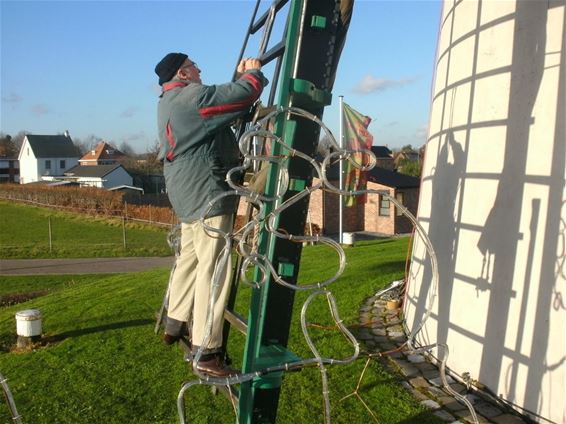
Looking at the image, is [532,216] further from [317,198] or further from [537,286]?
[317,198]

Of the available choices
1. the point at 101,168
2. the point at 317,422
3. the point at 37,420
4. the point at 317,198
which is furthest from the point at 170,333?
the point at 101,168

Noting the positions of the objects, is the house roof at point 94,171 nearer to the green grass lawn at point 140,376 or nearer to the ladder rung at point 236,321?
Result: the green grass lawn at point 140,376

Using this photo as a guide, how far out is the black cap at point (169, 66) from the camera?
3336 mm

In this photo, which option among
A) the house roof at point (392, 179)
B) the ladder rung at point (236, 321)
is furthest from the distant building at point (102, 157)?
the ladder rung at point (236, 321)

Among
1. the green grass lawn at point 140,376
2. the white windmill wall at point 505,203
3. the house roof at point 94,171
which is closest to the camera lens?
the white windmill wall at point 505,203

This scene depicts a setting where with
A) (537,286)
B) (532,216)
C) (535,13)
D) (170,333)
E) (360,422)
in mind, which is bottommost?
(360,422)

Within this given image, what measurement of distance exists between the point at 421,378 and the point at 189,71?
3.04 metres

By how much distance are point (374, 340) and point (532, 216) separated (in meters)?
2.31

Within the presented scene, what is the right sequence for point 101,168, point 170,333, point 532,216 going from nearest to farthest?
point 170,333
point 532,216
point 101,168

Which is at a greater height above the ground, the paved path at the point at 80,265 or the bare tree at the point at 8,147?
the bare tree at the point at 8,147

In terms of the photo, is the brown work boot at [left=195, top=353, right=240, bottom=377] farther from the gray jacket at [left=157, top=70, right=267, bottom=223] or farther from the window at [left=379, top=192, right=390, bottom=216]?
the window at [left=379, top=192, right=390, bottom=216]

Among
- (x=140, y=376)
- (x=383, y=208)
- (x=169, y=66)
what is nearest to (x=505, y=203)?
(x=169, y=66)

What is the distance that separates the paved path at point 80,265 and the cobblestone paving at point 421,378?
17.0 m

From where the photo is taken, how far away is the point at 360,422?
3967 millimetres
